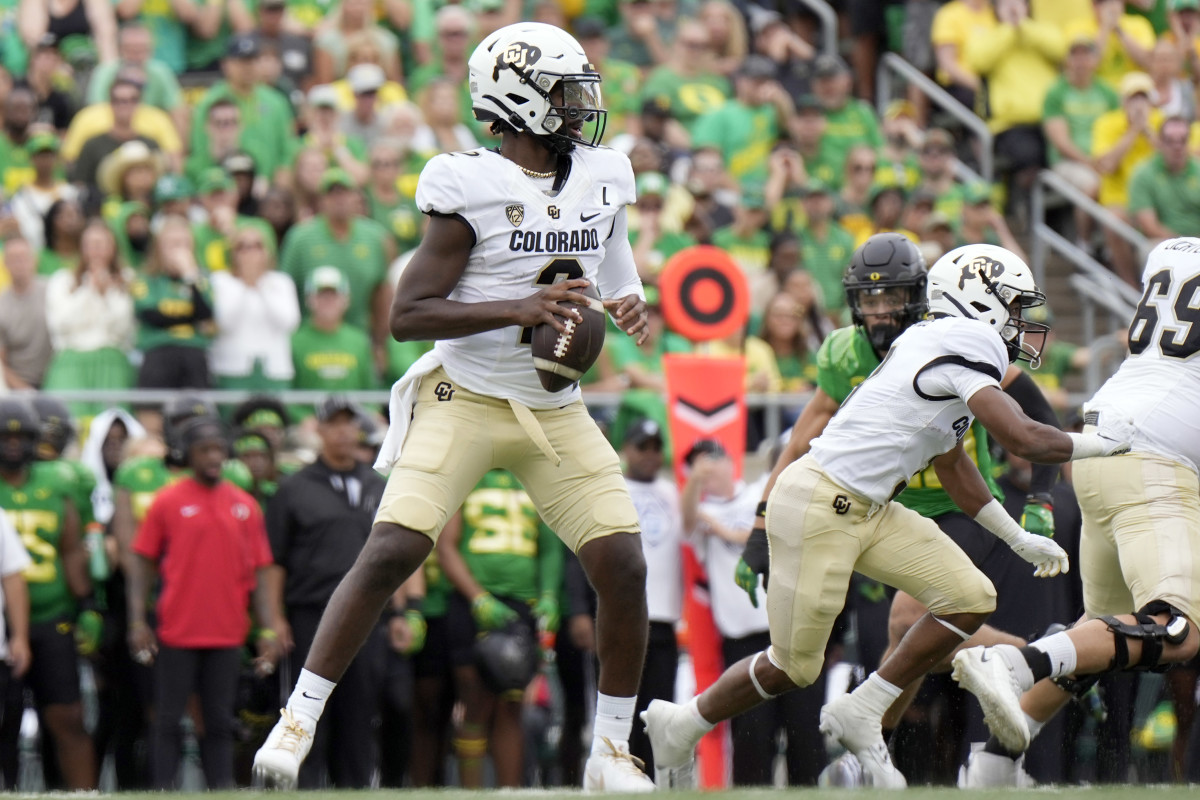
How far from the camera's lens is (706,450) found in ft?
29.5

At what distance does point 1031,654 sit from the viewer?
6090mm

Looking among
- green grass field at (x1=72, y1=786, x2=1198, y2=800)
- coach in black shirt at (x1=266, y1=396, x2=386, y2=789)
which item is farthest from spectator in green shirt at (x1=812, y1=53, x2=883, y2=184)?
green grass field at (x1=72, y1=786, x2=1198, y2=800)

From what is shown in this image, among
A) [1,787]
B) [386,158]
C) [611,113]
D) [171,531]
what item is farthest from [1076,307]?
[1,787]

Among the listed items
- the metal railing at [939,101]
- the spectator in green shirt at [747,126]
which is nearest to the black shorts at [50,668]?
the spectator in green shirt at [747,126]

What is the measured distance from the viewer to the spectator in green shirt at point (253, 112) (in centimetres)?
1130

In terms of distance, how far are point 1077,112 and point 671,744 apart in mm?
8005

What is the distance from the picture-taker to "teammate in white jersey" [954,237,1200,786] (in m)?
6.20

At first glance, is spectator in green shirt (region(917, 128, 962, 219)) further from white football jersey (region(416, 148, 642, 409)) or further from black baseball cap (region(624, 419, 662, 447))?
white football jersey (region(416, 148, 642, 409))

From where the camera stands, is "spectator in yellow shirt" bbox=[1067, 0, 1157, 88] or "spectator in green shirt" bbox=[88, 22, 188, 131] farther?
"spectator in yellow shirt" bbox=[1067, 0, 1157, 88]

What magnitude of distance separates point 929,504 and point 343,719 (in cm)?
298

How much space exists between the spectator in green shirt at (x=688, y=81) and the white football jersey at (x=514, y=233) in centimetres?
674

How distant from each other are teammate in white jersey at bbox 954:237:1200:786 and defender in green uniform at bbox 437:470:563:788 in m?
2.66

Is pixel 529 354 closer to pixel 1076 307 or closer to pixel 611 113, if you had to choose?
pixel 611 113

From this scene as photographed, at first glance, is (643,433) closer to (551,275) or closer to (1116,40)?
(551,275)
